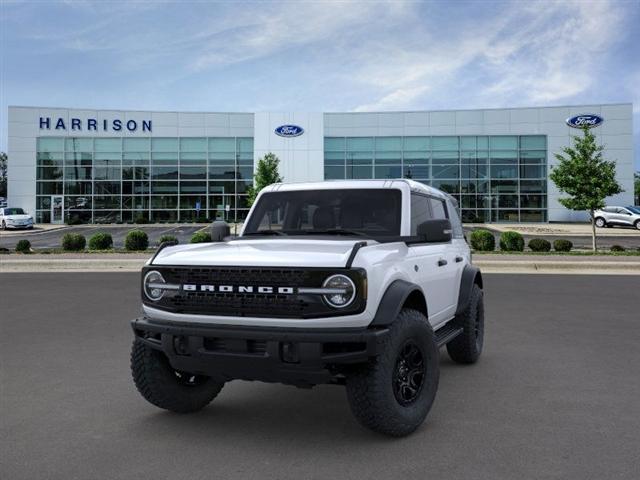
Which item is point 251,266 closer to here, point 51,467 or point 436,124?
point 51,467

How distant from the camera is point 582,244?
27.1 metres

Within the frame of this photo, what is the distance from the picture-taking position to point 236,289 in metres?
3.76

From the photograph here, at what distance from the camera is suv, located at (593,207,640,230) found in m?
38.7

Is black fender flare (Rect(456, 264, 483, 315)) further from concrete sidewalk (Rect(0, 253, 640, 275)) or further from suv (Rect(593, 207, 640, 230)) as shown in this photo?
suv (Rect(593, 207, 640, 230))

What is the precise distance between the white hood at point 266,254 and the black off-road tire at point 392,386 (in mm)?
615

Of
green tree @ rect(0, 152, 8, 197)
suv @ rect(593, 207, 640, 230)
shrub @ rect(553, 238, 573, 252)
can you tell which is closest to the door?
shrub @ rect(553, 238, 573, 252)

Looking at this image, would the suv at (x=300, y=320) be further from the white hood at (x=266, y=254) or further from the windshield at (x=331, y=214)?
the windshield at (x=331, y=214)

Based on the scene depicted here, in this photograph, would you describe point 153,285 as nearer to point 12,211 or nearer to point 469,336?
point 469,336

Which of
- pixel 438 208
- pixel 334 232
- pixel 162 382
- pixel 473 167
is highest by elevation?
pixel 473 167

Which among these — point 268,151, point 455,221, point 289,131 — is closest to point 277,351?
point 455,221

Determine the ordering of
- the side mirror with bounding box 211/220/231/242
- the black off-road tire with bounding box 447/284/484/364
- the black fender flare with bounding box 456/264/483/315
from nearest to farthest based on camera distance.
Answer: the side mirror with bounding box 211/220/231/242 → the black fender flare with bounding box 456/264/483/315 → the black off-road tire with bounding box 447/284/484/364

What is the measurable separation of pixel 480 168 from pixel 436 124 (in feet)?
16.5

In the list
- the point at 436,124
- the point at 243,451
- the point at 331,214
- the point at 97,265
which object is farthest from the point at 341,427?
the point at 436,124

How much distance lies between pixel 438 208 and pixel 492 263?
12519 mm
